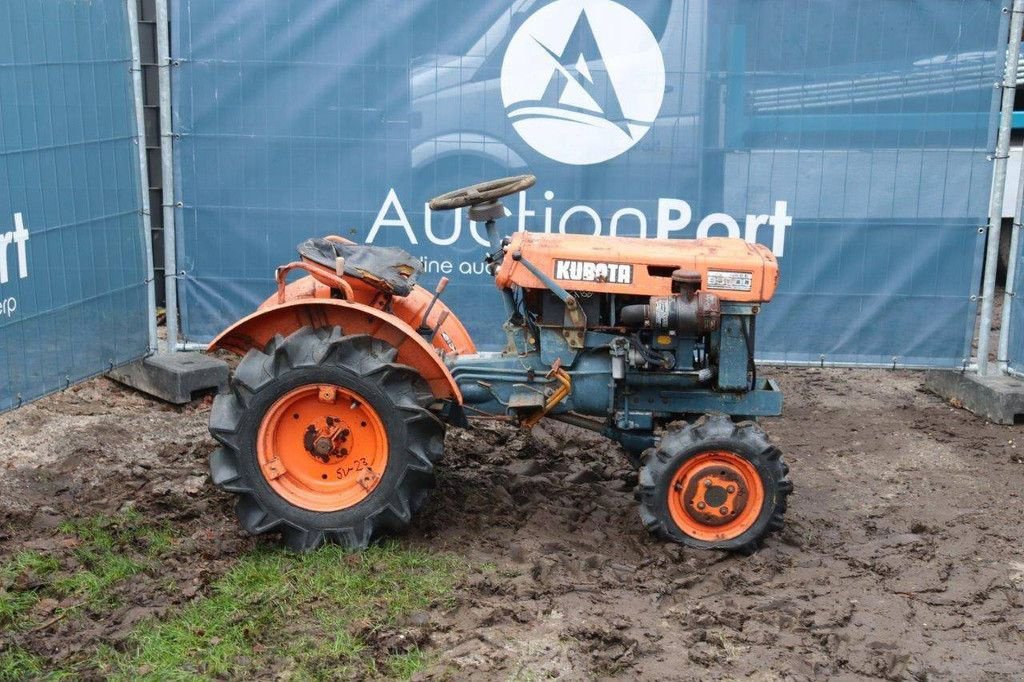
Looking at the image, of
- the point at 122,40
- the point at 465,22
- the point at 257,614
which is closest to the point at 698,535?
the point at 257,614

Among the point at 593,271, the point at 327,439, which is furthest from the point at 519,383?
the point at 327,439

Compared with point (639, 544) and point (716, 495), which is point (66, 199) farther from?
point (716, 495)

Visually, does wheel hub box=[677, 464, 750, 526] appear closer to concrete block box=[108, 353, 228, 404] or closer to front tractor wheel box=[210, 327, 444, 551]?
front tractor wheel box=[210, 327, 444, 551]

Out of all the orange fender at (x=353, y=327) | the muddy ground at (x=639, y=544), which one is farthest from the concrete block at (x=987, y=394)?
the orange fender at (x=353, y=327)

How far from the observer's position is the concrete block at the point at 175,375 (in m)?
7.39

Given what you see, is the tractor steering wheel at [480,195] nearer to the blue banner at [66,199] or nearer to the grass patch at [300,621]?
the grass patch at [300,621]

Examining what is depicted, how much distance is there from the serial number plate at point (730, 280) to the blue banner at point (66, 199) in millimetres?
3254

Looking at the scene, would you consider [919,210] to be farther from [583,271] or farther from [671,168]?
[583,271]

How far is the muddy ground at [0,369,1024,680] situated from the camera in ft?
14.4

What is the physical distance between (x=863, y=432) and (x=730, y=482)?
2411 millimetres

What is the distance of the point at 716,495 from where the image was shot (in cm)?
527

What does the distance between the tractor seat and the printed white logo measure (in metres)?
1.91

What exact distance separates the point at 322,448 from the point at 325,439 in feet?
0.13

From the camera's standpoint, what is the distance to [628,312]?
530cm
